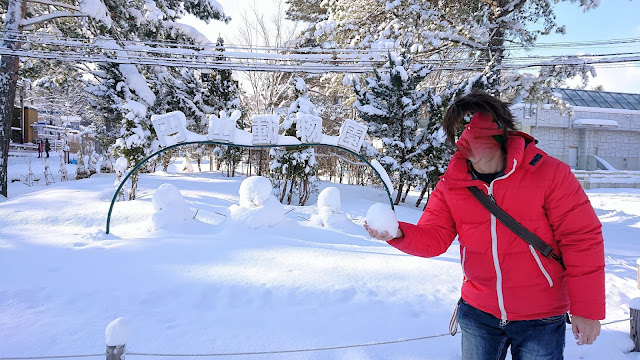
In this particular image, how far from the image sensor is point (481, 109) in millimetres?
1472

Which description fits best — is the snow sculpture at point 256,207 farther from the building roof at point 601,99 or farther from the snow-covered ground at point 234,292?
the building roof at point 601,99

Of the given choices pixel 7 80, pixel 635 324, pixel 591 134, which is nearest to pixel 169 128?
pixel 635 324

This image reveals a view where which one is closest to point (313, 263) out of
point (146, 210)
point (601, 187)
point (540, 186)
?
point (540, 186)

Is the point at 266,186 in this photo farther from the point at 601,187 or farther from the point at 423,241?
the point at 601,187

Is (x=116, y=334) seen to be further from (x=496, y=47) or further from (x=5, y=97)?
(x=5, y=97)

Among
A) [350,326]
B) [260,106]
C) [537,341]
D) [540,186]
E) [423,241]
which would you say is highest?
[260,106]

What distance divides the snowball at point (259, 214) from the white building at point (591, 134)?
59.6ft

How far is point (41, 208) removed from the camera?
25.8ft

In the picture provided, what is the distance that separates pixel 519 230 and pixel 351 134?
5.25 metres

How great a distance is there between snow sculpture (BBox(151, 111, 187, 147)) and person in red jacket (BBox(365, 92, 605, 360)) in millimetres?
5456

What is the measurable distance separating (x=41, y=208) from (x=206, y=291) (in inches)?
251

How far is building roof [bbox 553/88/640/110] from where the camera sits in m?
22.4

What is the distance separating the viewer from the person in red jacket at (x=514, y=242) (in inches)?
50.7

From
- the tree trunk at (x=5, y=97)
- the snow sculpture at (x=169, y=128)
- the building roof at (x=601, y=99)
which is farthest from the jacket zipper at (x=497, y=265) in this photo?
the building roof at (x=601, y=99)
